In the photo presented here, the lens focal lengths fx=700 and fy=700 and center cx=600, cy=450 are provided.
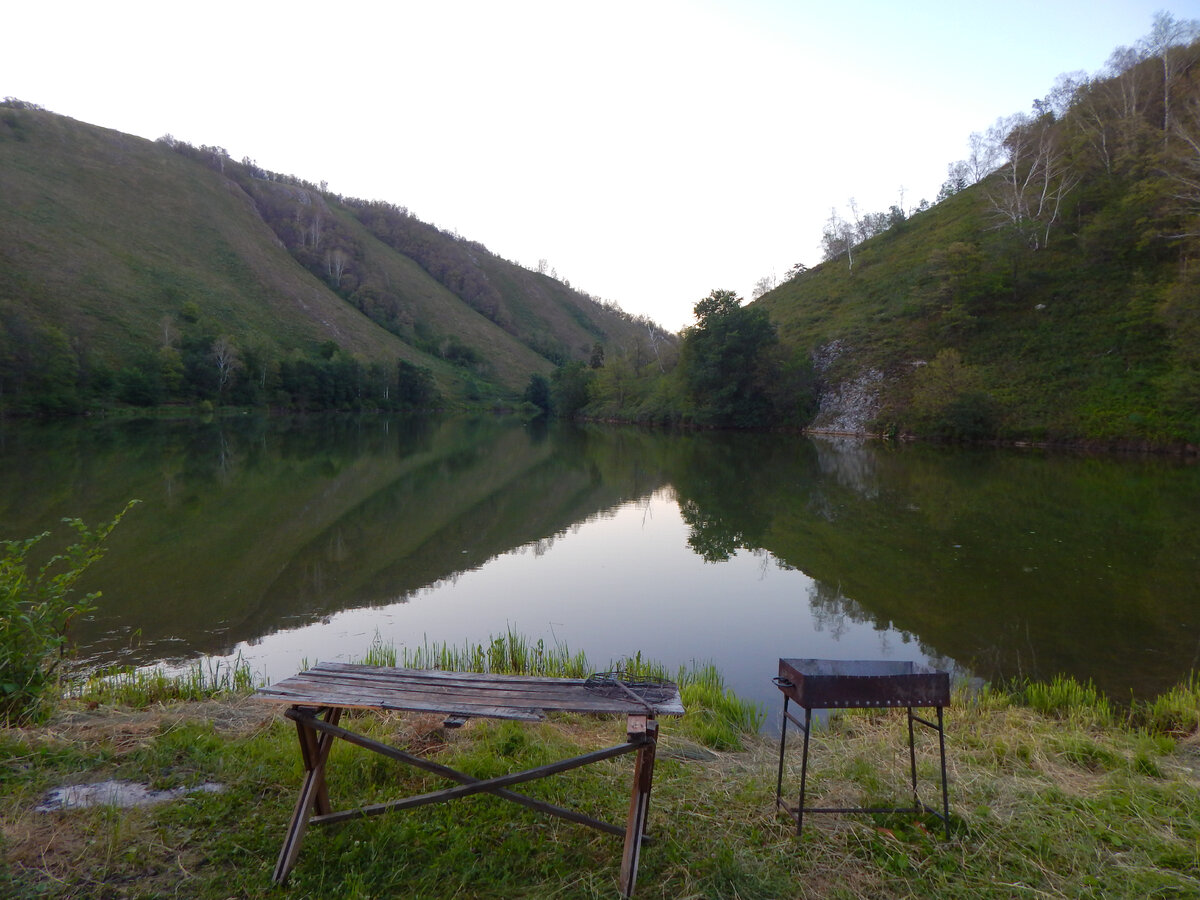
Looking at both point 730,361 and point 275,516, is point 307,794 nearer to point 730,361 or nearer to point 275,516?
point 275,516

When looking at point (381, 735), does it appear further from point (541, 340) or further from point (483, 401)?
point (541, 340)

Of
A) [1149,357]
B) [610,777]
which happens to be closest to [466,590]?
[610,777]

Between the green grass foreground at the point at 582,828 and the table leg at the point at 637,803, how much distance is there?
169 mm

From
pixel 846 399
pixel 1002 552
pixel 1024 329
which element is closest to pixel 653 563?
pixel 1002 552

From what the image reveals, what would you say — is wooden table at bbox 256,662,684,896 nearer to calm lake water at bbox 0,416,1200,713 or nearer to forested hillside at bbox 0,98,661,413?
calm lake water at bbox 0,416,1200,713

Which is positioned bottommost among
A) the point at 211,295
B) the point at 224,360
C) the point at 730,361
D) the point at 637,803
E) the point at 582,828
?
the point at 582,828

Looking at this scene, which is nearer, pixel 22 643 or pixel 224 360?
pixel 22 643

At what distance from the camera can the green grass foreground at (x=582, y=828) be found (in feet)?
11.7

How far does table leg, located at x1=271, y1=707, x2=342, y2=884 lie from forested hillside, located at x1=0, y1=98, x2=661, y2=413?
6679 centimetres

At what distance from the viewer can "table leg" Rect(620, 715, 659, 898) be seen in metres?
3.53

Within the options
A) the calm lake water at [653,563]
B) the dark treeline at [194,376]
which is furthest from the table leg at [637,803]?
the dark treeline at [194,376]

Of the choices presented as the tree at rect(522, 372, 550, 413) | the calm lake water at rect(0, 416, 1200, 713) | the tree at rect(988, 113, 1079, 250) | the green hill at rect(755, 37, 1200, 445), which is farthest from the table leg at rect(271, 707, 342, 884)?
the tree at rect(522, 372, 550, 413)

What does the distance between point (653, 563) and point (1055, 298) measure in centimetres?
4964

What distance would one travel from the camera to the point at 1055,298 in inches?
1975
